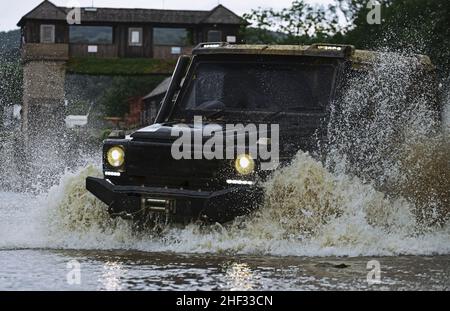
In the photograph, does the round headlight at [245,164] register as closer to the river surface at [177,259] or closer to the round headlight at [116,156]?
the river surface at [177,259]

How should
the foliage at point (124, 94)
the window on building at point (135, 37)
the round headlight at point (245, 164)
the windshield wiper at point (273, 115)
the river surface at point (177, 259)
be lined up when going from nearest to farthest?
the river surface at point (177, 259) → the round headlight at point (245, 164) → the windshield wiper at point (273, 115) → the window on building at point (135, 37) → the foliage at point (124, 94)

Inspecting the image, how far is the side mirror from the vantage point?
11747 millimetres

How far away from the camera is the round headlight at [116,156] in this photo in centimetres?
1050

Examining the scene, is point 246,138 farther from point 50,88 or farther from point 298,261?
point 50,88

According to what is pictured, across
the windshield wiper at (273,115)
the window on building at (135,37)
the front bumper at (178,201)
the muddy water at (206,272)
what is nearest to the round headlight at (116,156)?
the front bumper at (178,201)

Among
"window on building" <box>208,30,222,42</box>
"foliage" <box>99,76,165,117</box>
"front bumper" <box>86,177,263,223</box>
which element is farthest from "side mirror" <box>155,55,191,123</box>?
"foliage" <box>99,76,165,117</box>

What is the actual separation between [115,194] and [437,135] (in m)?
3.89

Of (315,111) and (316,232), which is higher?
(315,111)

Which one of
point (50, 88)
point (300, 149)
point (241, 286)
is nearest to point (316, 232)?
point (300, 149)

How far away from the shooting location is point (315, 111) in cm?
1108

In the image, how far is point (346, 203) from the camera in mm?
10195

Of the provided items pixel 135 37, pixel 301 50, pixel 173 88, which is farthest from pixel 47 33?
pixel 301 50

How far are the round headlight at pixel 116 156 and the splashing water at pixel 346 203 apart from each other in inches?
22.9
